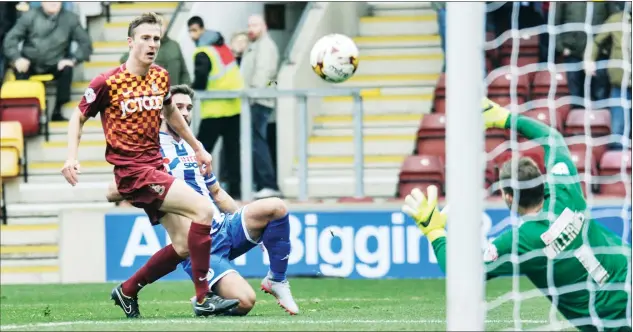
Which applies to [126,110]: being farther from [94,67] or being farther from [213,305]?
[94,67]

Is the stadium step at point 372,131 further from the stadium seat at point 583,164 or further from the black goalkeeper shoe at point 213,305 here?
Answer: the black goalkeeper shoe at point 213,305

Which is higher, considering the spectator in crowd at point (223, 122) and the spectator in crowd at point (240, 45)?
the spectator in crowd at point (240, 45)

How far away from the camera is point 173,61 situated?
44.5 ft

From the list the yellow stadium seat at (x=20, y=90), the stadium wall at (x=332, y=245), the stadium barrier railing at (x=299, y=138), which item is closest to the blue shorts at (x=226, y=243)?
the stadium wall at (x=332, y=245)

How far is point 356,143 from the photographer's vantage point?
13.0 meters

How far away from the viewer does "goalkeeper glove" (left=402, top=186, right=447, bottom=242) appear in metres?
6.81

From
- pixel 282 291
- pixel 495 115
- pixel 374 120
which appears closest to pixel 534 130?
pixel 495 115

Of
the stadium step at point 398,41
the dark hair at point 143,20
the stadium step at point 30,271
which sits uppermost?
the dark hair at point 143,20

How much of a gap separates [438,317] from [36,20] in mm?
7573

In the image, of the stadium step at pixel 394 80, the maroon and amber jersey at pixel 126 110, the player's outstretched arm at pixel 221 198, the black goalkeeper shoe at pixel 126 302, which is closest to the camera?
the maroon and amber jersey at pixel 126 110

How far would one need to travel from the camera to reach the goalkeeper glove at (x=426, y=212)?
6.81 metres

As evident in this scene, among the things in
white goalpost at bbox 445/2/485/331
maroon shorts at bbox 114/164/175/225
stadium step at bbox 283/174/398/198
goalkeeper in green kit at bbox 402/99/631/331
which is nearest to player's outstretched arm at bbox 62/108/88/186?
maroon shorts at bbox 114/164/175/225

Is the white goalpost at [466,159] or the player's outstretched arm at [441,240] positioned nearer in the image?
the white goalpost at [466,159]

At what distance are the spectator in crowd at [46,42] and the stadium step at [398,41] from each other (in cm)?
307
